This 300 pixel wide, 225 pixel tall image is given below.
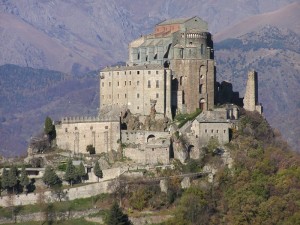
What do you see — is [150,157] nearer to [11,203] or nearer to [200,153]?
[200,153]

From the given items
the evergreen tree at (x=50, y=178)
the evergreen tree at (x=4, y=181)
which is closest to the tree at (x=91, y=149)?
the evergreen tree at (x=50, y=178)

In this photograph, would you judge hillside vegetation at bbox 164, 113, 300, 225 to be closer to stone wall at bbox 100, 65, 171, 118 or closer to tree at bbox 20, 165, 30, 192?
stone wall at bbox 100, 65, 171, 118

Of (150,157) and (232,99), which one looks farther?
(232,99)

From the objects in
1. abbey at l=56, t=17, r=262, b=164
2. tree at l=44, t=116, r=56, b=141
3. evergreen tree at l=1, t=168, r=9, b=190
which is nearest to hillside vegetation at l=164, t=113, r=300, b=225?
abbey at l=56, t=17, r=262, b=164

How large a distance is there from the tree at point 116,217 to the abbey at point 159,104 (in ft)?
24.1

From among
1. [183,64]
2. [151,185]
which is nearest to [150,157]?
[151,185]

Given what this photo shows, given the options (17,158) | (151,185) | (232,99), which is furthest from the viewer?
(232,99)

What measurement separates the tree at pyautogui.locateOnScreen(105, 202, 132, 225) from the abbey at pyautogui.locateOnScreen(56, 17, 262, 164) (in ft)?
24.1

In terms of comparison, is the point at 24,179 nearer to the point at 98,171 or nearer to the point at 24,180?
the point at 24,180

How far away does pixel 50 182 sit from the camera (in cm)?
10812

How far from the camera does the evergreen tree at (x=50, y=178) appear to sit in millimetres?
108062

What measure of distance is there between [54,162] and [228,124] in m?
14.3

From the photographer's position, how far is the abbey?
110750 mm

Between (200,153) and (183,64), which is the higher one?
(183,64)
